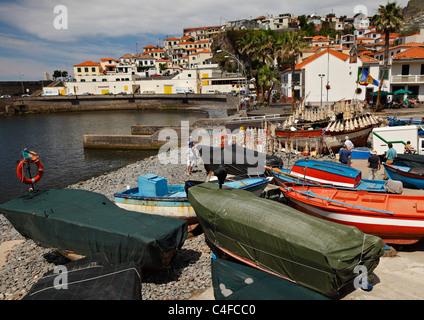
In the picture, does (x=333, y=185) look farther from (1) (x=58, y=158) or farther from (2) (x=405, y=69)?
(2) (x=405, y=69)

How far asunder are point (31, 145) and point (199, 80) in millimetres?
55827

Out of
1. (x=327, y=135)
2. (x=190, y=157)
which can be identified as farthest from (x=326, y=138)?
(x=190, y=157)

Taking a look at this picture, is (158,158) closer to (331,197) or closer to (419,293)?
(331,197)

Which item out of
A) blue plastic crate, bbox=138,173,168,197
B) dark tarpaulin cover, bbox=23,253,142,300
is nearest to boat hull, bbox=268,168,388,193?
blue plastic crate, bbox=138,173,168,197

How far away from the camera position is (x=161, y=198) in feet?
40.9

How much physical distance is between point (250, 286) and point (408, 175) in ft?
38.3

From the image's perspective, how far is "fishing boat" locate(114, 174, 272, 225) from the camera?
12312 millimetres

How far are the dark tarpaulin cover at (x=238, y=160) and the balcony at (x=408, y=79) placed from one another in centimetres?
3321

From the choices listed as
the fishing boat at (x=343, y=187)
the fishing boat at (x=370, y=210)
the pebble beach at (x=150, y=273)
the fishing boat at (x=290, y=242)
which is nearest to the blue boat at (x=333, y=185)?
the fishing boat at (x=343, y=187)

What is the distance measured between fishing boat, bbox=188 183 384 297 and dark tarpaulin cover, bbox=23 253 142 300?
295cm

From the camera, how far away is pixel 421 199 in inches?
436

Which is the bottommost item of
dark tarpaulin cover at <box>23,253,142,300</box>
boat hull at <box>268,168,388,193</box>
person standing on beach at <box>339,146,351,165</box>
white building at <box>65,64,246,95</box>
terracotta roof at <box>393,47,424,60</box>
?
dark tarpaulin cover at <box>23,253,142,300</box>

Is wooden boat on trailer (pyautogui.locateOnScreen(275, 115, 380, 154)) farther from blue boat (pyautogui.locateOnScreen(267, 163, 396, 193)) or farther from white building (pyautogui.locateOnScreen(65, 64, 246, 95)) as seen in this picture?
white building (pyautogui.locateOnScreen(65, 64, 246, 95))
